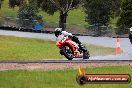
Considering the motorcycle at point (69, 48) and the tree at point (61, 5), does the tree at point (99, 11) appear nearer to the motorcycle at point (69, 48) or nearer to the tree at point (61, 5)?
the tree at point (61, 5)

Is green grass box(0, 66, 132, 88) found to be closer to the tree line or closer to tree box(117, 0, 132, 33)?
tree box(117, 0, 132, 33)

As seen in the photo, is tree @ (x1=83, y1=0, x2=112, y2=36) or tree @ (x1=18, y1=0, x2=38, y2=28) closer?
tree @ (x1=18, y1=0, x2=38, y2=28)

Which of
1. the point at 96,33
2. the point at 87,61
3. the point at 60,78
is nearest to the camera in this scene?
the point at 60,78

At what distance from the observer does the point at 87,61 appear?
20.1m

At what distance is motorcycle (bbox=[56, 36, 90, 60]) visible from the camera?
757 inches

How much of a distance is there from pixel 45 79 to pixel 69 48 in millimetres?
4311

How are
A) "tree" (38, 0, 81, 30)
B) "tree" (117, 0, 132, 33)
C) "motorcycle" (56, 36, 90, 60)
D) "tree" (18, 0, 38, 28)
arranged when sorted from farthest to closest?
"tree" (38, 0, 81, 30) → "tree" (117, 0, 132, 33) → "tree" (18, 0, 38, 28) → "motorcycle" (56, 36, 90, 60)

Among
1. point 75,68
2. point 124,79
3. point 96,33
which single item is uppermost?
point 124,79

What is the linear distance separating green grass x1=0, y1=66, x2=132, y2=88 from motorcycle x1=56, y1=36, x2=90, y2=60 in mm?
1554

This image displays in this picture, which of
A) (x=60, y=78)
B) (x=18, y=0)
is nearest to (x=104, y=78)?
(x=60, y=78)

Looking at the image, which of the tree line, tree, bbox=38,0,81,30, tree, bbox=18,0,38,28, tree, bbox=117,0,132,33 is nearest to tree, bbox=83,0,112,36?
the tree line

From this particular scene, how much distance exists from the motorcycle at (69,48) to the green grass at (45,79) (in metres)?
1.55

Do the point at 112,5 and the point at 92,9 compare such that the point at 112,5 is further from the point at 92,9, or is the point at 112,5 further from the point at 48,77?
the point at 48,77

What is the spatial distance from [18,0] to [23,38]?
1069 inches
